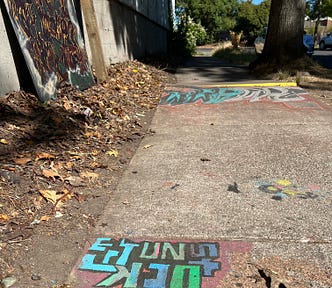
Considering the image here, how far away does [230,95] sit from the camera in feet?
24.0

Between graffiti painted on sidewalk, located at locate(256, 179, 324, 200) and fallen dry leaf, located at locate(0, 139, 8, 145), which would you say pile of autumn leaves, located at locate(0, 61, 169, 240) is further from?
graffiti painted on sidewalk, located at locate(256, 179, 324, 200)

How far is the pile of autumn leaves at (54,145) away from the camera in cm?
281

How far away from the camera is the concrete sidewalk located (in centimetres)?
213

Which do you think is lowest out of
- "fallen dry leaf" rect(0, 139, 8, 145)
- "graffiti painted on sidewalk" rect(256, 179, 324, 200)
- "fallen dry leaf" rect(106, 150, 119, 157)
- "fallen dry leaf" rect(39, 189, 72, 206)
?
"graffiti painted on sidewalk" rect(256, 179, 324, 200)

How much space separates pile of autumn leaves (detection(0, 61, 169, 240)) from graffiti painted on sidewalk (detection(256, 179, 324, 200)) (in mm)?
1545

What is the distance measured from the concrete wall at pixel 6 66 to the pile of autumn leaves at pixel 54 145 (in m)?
0.14

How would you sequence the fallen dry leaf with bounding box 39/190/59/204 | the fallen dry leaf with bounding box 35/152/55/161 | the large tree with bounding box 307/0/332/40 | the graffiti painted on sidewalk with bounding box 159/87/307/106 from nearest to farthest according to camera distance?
the fallen dry leaf with bounding box 39/190/59/204 → the fallen dry leaf with bounding box 35/152/55/161 → the graffiti painted on sidewalk with bounding box 159/87/307/106 → the large tree with bounding box 307/0/332/40

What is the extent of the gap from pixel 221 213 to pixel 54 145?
192 cm

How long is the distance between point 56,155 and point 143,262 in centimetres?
174

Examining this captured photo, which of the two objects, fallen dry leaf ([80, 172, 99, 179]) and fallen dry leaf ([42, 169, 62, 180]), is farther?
fallen dry leaf ([80, 172, 99, 179])

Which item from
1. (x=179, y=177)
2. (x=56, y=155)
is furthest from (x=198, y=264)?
(x=56, y=155)

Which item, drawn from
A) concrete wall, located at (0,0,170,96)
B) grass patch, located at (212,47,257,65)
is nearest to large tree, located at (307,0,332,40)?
grass patch, located at (212,47,257,65)

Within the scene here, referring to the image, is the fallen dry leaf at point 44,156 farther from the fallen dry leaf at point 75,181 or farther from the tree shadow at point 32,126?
the fallen dry leaf at point 75,181

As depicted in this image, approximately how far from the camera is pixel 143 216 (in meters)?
2.79
